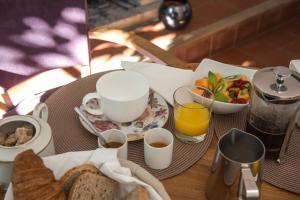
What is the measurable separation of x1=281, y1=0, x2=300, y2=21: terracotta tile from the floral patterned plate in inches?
83.3

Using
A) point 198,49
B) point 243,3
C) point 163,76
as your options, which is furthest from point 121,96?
point 243,3

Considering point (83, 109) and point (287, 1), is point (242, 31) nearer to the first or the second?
point (287, 1)

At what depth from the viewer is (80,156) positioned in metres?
0.76

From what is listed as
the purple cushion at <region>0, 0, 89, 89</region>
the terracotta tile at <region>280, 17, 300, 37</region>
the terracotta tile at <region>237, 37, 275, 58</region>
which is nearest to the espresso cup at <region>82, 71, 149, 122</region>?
the purple cushion at <region>0, 0, 89, 89</region>

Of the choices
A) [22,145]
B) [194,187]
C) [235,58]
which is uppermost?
[22,145]

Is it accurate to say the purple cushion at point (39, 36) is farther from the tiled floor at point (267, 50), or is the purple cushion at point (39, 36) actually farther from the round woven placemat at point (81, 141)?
the tiled floor at point (267, 50)

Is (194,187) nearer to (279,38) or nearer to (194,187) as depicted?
(194,187)

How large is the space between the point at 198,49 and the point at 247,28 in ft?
1.41

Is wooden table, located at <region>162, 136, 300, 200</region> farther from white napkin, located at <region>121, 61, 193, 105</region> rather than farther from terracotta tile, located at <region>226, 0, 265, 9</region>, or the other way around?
terracotta tile, located at <region>226, 0, 265, 9</region>

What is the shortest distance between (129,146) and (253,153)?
0.91 ft

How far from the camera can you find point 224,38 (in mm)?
2525

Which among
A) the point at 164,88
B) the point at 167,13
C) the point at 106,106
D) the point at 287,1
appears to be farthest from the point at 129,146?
the point at 287,1

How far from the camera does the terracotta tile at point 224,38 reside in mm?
2469

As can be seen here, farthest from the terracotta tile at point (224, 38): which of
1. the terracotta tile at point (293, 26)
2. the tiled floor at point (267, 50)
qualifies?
the terracotta tile at point (293, 26)
